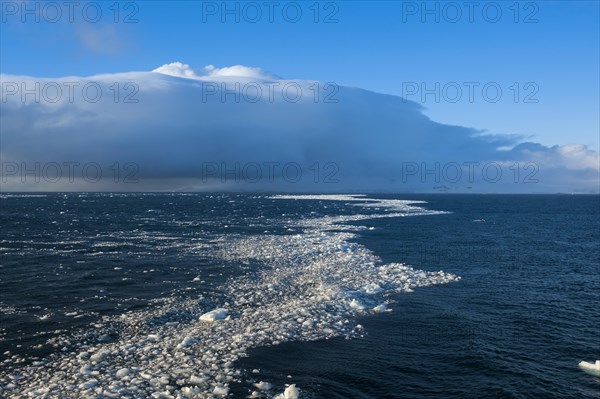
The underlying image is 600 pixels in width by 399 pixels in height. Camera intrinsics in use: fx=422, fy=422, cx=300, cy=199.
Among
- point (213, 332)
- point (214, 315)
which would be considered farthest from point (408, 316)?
point (213, 332)

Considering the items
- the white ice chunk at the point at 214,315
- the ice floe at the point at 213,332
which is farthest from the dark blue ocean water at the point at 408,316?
the white ice chunk at the point at 214,315

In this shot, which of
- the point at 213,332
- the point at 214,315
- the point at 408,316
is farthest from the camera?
the point at 408,316

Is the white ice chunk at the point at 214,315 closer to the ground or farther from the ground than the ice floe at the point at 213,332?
farther from the ground

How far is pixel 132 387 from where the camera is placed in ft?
55.0

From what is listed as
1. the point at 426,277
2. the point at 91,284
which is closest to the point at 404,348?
the point at 426,277

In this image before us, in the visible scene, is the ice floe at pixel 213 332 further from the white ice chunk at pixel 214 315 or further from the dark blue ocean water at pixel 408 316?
the dark blue ocean water at pixel 408 316

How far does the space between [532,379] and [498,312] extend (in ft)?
34.1

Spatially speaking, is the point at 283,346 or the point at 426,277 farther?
the point at 426,277

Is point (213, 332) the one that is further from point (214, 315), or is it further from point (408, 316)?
point (408, 316)

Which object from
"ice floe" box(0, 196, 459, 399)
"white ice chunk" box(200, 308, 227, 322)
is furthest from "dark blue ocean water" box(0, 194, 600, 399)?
"white ice chunk" box(200, 308, 227, 322)

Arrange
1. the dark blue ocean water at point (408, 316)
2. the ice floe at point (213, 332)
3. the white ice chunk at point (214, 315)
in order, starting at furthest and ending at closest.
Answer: the white ice chunk at point (214, 315) → the dark blue ocean water at point (408, 316) → the ice floe at point (213, 332)

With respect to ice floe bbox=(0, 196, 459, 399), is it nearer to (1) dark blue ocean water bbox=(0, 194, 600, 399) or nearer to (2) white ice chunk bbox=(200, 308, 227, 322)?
(2) white ice chunk bbox=(200, 308, 227, 322)

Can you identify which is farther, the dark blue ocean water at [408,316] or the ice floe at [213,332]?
the dark blue ocean water at [408,316]

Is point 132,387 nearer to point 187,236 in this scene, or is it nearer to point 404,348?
point 404,348
